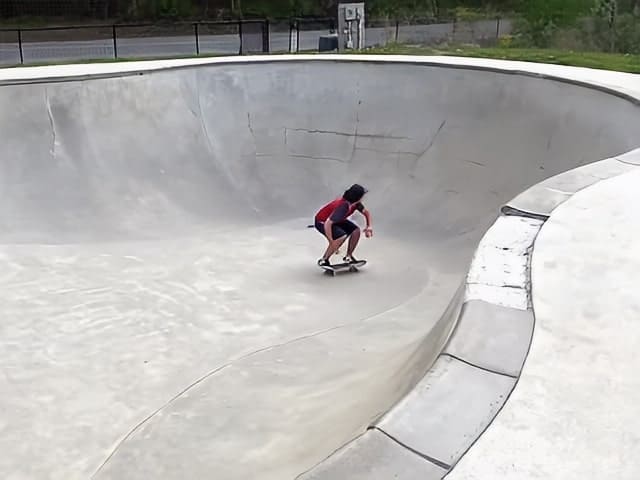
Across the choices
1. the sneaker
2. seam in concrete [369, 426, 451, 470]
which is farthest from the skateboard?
seam in concrete [369, 426, 451, 470]

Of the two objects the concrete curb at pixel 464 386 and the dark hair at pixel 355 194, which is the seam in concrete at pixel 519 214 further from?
the dark hair at pixel 355 194

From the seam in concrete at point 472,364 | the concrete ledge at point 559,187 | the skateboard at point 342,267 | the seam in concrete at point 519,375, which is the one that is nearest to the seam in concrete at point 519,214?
the concrete ledge at point 559,187

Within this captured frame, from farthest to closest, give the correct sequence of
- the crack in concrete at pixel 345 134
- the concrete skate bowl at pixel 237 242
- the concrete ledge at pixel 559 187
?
1. the crack in concrete at pixel 345 134
2. the concrete skate bowl at pixel 237 242
3. the concrete ledge at pixel 559 187

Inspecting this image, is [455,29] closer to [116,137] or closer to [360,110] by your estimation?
[360,110]

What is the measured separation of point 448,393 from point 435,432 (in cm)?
21

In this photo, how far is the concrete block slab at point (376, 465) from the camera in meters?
2.12

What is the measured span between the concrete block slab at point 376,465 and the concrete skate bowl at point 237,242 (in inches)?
31.2

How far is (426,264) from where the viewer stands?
26.6ft

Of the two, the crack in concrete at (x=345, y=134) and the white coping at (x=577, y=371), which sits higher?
the white coping at (x=577, y=371)

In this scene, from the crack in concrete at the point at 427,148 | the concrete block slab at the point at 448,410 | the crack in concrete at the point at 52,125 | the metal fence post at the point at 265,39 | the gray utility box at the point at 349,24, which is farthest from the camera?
the metal fence post at the point at 265,39

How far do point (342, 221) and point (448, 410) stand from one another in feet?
17.4

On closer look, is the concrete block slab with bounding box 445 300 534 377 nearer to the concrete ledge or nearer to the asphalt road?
A: the concrete ledge

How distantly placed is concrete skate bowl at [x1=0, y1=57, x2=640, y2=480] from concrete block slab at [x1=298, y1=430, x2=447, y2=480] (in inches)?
31.2

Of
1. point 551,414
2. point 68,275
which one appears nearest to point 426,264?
point 68,275
